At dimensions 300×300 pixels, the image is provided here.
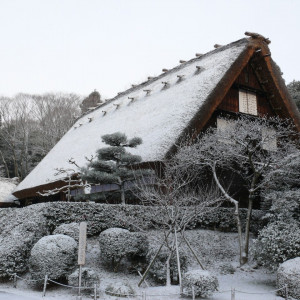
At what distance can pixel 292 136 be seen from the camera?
15.9m

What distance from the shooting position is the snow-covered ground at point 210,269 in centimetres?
774

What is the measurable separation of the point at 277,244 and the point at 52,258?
531 cm

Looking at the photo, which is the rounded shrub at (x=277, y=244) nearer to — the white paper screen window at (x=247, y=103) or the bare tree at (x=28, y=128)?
the white paper screen window at (x=247, y=103)

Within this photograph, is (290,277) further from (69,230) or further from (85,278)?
(69,230)

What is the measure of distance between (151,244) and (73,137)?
12.6 meters

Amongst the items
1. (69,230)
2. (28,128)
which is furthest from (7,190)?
(69,230)

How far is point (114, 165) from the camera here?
12.1m

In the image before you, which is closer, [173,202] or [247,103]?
[173,202]

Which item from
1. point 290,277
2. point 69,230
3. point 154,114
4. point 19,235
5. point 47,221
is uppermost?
point 154,114

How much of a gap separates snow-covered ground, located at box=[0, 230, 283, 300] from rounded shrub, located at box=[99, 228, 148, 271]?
0.47 meters

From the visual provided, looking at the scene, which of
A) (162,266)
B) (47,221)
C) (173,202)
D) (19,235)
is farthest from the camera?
(47,221)

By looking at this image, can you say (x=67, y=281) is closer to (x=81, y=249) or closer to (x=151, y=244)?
(x=81, y=249)

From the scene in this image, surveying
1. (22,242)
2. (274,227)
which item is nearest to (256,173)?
(274,227)

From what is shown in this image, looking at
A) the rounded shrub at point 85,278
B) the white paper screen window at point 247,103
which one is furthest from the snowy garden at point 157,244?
the white paper screen window at point 247,103
